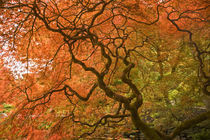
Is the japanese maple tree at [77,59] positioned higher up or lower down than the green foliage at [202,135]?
higher up

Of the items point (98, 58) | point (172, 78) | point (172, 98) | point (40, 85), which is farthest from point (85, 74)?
point (172, 98)

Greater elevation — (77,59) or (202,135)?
(77,59)

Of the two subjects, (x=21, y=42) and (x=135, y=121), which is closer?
(x=135, y=121)

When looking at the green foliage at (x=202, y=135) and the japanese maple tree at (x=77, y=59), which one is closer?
the japanese maple tree at (x=77, y=59)

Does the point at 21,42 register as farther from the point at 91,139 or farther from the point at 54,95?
the point at 91,139

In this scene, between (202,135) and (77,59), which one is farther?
(202,135)

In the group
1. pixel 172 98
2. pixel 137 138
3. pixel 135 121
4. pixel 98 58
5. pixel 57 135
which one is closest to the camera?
pixel 135 121

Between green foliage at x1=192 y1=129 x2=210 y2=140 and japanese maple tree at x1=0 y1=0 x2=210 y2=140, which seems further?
green foliage at x1=192 y1=129 x2=210 y2=140

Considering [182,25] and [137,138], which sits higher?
[182,25]

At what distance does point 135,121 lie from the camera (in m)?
3.00

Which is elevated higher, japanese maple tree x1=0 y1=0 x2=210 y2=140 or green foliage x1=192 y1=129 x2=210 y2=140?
japanese maple tree x1=0 y1=0 x2=210 y2=140

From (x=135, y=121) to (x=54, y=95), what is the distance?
2.03 m

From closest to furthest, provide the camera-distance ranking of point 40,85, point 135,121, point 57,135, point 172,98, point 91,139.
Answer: point 135,121, point 57,135, point 40,85, point 91,139, point 172,98

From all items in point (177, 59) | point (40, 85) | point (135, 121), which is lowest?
point (135, 121)
